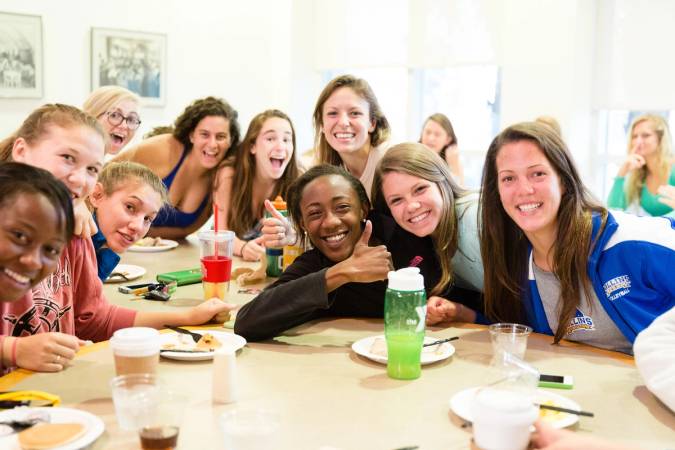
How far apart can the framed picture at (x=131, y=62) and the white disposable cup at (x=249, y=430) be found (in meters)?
5.76

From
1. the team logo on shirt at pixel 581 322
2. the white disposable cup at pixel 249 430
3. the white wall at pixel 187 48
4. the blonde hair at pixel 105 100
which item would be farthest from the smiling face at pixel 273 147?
the white wall at pixel 187 48

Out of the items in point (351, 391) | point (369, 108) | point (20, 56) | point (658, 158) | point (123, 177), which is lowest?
point (351, 391)

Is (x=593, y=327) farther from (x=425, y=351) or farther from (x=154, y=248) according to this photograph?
(x=154, y=248)

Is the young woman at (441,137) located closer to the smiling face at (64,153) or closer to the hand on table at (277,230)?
the hand on table at (277,230)

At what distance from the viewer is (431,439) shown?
1.51 m

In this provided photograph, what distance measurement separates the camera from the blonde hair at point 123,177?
2682mm

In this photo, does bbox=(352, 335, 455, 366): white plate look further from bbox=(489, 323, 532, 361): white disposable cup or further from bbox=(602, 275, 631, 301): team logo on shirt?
bbox=(602, 275, 631, 301): team logo on shirt

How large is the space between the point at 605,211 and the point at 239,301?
4.50 feet

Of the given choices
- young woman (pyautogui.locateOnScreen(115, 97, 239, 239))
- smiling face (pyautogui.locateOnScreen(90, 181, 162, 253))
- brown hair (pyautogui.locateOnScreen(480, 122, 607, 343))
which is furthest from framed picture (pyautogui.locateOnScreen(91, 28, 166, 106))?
brown hair (pyautogui.locateOnScreen(480, 122, 607, 343))

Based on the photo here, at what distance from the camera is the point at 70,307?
7.52ft

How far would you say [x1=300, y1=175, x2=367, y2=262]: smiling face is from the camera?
8.43 ft

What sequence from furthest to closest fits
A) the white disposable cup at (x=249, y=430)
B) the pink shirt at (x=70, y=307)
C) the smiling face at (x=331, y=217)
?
the smiling face at (x=331, y=217) → the pink shirt at (x=70, y=307) → the white disposable cup at (x=249, y=430)

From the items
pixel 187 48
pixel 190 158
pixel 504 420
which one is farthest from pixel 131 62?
pixel 504 420

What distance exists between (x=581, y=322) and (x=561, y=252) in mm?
230
